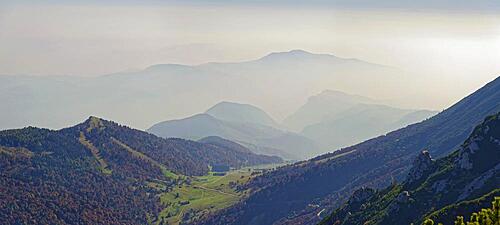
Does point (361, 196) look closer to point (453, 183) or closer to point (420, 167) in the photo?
point (420, 167)

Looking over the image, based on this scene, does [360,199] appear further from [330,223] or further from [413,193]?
[413,193]

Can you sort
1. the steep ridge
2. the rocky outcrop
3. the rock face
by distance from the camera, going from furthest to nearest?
the rocky outcrop, the rock face, the steep ridge

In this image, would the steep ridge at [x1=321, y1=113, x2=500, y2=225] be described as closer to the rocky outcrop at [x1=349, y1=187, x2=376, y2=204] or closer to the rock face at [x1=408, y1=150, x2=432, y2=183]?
the rock face at [x1=408, y1=150, x2=432, y2=183]

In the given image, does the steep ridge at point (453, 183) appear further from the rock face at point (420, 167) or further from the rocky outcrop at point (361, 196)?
the rocky outcrop at point (361, 196)

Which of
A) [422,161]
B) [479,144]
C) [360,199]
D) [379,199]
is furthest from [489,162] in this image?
[360,199]

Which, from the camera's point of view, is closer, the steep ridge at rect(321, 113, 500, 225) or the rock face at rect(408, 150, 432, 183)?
the steep ridge at rect(321, 113, 500, 225)

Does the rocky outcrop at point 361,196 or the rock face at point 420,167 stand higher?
the rock face at point 420,167

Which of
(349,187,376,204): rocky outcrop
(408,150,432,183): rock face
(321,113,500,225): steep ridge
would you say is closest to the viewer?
(321,113,500,225): steep ridge

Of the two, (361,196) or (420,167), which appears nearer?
(420,167)

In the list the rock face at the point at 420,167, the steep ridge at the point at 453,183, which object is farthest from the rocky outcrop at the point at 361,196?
the steep ridge at the point at 453,183

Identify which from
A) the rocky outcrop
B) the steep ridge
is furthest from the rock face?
the rocky outcrop

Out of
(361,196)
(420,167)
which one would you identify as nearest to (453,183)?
(420,167)
